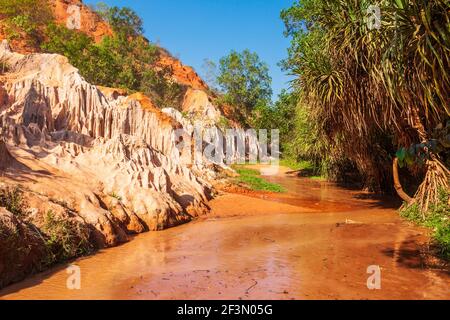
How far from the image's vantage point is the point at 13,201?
7.15 meters

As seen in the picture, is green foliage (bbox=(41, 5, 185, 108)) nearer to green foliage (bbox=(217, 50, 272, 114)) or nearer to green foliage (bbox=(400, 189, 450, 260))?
green foliage (bbox=(217, 50, 272, 114))

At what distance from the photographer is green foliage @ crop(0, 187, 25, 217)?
7.01 metres

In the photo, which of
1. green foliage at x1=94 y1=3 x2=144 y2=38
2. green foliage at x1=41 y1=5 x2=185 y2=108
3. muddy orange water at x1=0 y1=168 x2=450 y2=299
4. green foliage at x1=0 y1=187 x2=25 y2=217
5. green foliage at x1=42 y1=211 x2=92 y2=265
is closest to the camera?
muddy orange water at x1=0 y1=168 x2=450 y2=299

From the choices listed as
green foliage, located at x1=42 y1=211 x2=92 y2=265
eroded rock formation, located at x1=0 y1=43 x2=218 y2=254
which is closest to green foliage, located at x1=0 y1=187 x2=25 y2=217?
eroded rock formation, located at x1=0 y1=43 x2=218 y2=254

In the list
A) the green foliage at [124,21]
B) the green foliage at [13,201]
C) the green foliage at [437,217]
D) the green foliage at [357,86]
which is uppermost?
the green foliage at [124,21]

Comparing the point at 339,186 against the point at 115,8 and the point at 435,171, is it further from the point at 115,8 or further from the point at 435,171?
the point at 115,8

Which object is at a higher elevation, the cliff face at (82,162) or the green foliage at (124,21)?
the green foliage at (124,21)

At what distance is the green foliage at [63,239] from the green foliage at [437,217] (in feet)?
20.8

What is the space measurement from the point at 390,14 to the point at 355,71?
2409 millimetres

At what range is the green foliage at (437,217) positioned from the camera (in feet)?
24.8

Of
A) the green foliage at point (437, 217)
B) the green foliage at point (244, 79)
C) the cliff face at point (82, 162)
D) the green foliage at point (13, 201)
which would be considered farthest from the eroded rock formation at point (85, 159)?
the green foliage at point (244, 79)

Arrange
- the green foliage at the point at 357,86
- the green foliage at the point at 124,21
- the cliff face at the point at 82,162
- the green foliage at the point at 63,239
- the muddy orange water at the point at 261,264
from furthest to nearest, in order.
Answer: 1. the green foliage at the point at 124,21
2. the green foliage at the point at 357,86
3. the cliff face at the point at 82,162
4. the green foliage at the point at 63,239
5. the muddy orange water at the point at 261,264

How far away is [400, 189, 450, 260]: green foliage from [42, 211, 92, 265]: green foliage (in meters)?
6.33

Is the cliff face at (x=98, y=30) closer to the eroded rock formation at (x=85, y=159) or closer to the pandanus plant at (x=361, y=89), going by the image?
the eroded rock formation at (x=85, y=159)
